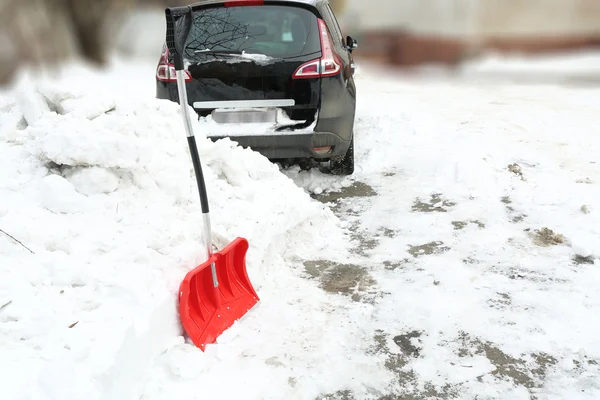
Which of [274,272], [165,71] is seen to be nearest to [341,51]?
[165,71]

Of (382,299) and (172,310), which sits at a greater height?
(172,310)

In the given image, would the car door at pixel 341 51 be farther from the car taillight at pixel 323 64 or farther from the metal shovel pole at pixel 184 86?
the metal shovel pole at pixel 184 86

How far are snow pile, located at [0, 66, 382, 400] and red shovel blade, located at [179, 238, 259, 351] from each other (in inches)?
2.7

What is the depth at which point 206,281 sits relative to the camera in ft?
9.59

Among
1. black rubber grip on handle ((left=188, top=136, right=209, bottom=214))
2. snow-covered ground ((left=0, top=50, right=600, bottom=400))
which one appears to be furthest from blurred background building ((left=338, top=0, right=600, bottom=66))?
black rubber grip on handle ((left=188, top=136, right=209, bottom=214))

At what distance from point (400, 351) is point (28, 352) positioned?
1800mm

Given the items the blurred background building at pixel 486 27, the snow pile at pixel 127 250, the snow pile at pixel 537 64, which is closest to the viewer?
the snow pile at pixel 127 250

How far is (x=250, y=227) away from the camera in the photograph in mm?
3447

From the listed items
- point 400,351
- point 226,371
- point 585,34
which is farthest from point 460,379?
point 585,34

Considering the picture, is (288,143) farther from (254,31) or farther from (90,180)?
(90,180)

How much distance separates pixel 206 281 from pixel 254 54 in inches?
88.7

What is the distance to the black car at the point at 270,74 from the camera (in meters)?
4.33

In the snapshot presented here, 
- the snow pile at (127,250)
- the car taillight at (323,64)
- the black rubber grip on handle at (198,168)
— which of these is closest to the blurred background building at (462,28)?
the car taillight at (323,64)

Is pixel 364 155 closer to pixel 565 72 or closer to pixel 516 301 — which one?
pixel 565 72
